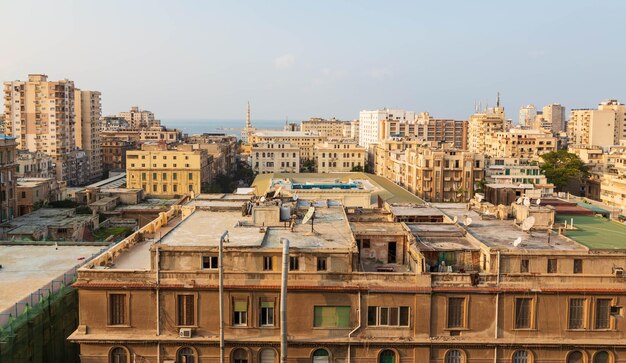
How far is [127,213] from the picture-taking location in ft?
235

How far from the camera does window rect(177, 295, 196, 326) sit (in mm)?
23469

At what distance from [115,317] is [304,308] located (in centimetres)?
646

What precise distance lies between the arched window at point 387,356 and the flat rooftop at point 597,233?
338 inches

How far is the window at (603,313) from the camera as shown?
23906 millimetres

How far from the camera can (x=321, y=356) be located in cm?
2348

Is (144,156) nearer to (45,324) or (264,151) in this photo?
(264,151)

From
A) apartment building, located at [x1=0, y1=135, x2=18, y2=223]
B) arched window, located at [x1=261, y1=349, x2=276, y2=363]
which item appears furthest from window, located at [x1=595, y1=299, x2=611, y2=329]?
apartment building, located at [x1=0, y1=135, x2=18, y2=223]

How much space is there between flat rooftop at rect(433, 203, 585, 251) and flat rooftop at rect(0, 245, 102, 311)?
59.4ft

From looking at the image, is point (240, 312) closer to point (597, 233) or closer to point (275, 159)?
point (597, 233)

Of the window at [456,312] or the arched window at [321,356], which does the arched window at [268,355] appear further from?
the window at [456,312]

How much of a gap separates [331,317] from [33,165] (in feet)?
253

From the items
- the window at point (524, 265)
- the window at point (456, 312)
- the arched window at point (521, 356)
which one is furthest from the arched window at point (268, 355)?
the window at point (524, 265)

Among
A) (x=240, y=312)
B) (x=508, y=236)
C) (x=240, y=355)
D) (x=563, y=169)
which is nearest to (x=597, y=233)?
(x=508, y=236)

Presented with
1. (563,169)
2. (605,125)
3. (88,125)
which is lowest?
(563,169)
